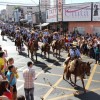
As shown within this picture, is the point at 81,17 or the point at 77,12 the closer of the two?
the point at 81,17

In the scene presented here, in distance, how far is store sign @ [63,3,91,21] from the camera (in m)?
36.8

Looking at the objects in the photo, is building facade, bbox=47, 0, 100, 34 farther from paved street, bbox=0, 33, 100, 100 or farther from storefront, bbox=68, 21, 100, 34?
paved street, bbox=0, 33, 100, 100

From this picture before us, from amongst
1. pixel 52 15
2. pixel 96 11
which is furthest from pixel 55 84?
pixel 52 15

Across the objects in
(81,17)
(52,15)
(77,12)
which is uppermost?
(77,12)

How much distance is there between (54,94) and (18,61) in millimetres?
9059

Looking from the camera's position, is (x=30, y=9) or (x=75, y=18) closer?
(x=75, y=18)

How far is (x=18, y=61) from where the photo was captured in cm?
2047

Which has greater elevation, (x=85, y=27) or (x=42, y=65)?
(x=85, y=27)

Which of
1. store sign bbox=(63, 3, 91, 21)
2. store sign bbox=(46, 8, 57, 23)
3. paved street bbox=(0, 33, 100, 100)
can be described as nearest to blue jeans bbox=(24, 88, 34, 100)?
paved street bbox=(0, 33, 100, 100)

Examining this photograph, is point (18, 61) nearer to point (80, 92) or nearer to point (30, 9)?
point (80, 92)

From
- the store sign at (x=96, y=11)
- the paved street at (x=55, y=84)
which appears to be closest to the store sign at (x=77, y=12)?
the store sign at (x=96, y=11)

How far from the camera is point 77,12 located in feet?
126

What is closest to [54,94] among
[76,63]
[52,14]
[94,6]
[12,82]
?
[76,63]

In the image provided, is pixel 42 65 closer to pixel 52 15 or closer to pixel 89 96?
pixel 89 96
